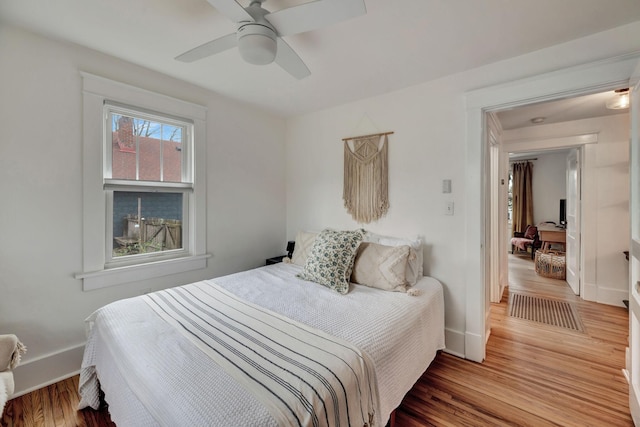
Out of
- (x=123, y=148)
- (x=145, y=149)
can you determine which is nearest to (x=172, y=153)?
(x=145, y=149)

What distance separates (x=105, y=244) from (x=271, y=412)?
2.02 m

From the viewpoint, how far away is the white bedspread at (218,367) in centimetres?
94

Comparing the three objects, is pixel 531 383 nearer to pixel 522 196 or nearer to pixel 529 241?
pixel 529 241

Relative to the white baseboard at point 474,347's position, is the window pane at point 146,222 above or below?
above

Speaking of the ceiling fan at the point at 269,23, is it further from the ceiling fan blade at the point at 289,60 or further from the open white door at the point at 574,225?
the open white door at the point at 574,225

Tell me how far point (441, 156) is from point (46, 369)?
3.37 m

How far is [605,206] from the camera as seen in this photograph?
336 cm

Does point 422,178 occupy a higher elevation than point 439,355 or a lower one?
higher

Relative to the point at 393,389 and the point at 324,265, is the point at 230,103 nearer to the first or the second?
the point at 324,265

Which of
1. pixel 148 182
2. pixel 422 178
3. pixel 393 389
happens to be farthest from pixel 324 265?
pixel 148 182

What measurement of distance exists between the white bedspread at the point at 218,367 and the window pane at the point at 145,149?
112 centimetres

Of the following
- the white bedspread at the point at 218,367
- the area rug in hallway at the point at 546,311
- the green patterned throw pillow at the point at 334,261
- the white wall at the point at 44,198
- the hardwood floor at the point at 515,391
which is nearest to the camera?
the white bedspread at the point at 218,367

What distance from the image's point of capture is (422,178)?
2.47 meters

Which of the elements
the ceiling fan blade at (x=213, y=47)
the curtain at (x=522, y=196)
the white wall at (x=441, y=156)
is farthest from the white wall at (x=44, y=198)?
the curtain at (x=522, y=196)
